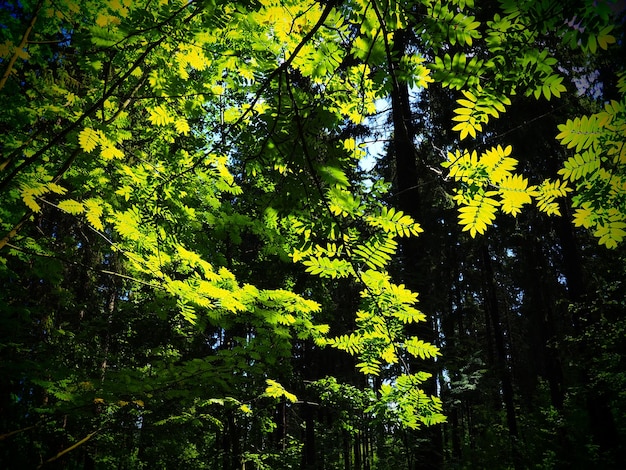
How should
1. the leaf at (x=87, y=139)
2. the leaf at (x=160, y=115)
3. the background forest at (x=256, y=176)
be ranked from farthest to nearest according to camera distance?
1. the leaf at (x=160, y=115)
2. the leaf at (x=87, y=139)
3. the background forest at (x=256, y=176)

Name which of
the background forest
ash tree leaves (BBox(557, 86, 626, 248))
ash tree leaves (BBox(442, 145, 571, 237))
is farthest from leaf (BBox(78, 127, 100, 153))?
ash tree leaves (BBox(557, 86, 626, 248))

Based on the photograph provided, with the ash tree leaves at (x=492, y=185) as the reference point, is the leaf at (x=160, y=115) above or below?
above

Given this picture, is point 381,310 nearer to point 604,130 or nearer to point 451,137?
point 604,130

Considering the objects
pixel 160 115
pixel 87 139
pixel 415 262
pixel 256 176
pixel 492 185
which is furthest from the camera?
pixel 415 262

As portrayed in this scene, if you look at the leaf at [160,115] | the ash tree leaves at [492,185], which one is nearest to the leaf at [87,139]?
the leaf at [160,115]

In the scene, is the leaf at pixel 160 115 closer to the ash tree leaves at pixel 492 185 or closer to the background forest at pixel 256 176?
the background forest at pixel 256 176

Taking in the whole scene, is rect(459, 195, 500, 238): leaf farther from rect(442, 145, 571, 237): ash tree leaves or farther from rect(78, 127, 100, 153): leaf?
rect(78, 127, 100, 153): leaf

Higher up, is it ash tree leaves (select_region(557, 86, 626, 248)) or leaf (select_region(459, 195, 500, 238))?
ash tree leaves (select_region(557, 86, 626, 248))

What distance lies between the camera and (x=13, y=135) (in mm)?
3633

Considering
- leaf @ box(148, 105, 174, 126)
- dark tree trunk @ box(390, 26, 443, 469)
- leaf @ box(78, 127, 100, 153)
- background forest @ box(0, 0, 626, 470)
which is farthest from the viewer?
dark tree trunk @ box(390, 26, 443, 469)

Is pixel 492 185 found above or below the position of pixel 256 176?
below

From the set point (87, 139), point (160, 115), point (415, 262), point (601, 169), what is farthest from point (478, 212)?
point (415, 262)

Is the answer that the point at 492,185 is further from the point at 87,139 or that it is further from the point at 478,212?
the point at 87,139

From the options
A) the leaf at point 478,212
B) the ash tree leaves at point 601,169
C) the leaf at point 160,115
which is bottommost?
the leaf at point 478,212
